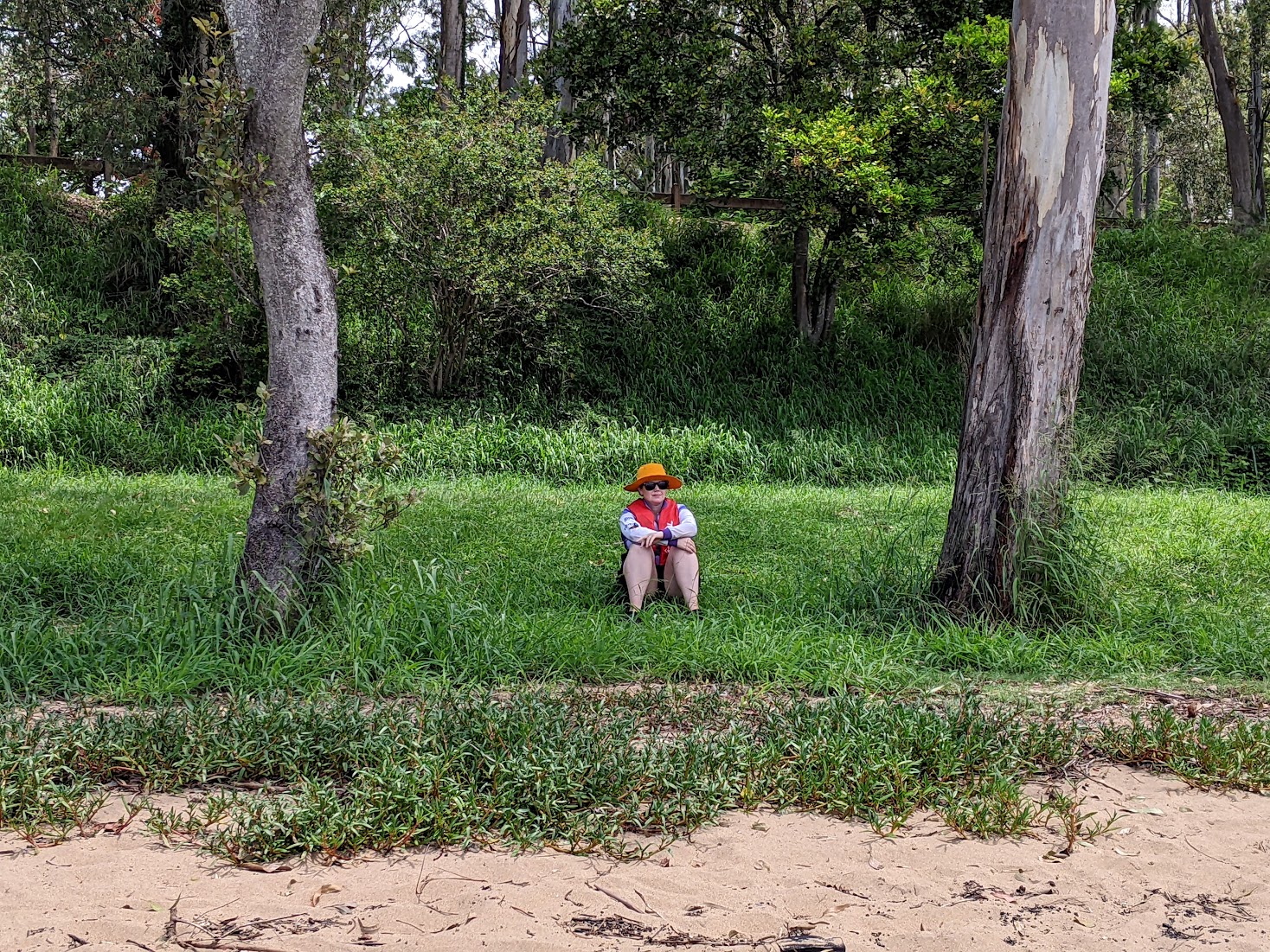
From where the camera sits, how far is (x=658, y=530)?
6238 millimetres

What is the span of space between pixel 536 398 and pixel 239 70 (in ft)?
27.7

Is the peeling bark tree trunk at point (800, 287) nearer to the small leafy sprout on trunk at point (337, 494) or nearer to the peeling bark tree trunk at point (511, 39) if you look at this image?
the peeling bark tree trunk at point (511, 39)

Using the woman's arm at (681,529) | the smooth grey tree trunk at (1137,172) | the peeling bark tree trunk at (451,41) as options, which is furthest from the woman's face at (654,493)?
the smooth grey tree trunk at (1137,172)

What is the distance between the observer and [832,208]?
12.8 meters

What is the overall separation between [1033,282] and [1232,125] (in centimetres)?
1761

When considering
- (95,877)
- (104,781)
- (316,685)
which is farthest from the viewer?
(316,685)

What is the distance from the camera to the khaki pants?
623cm

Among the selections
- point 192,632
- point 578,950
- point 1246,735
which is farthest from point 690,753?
point 192,632

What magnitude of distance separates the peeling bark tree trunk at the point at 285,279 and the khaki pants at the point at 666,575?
1.88 m

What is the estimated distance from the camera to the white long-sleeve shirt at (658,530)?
6176mm

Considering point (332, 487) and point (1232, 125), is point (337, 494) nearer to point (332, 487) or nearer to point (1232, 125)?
point (332, 487)

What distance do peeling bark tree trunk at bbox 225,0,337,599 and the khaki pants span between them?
1.88 metres

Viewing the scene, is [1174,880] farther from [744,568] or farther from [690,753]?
[744,568]

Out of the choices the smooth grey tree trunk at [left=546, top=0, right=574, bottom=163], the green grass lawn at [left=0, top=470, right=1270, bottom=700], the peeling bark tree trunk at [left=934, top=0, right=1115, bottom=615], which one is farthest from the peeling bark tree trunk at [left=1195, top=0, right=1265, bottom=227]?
the peeling bark tree trunk at [left=934, top=0, right=1115, bottom=615]
